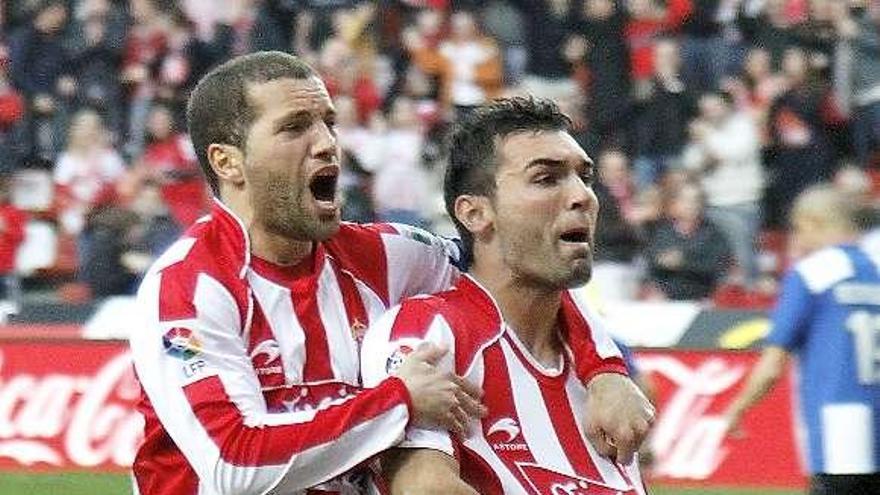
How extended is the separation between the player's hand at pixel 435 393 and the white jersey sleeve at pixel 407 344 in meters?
0.03

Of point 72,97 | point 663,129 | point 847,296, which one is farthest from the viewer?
point 72,97

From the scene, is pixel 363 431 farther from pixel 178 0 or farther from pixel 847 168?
pixel 178 0

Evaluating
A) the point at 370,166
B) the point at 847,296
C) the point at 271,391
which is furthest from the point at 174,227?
the point at 271,391

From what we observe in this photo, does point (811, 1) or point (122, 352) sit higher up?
point (811, 1)

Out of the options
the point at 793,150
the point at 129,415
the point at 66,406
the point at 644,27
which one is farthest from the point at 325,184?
the point at 644,27

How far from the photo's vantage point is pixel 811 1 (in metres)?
14.8

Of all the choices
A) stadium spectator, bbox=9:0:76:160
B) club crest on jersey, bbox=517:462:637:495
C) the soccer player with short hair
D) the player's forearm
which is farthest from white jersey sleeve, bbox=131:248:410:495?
stadium spectator, bbox=9:0:76:160

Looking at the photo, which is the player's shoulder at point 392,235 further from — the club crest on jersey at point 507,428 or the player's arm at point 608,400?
the club crest on jersey at point 507,428

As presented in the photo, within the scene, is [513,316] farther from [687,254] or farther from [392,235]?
[687,254]

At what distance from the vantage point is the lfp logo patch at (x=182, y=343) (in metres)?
4.13

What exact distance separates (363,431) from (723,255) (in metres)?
9.75

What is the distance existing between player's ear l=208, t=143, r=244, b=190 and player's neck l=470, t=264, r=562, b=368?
1.78 feet

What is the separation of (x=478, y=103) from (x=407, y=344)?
985cm

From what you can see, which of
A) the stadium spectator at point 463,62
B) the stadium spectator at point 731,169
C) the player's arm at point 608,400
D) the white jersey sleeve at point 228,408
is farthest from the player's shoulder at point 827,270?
the stadium spectator at point 463,62
